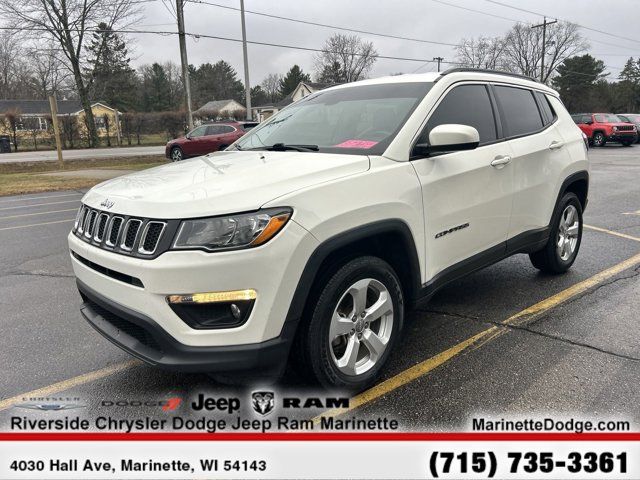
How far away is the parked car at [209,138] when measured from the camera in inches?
803

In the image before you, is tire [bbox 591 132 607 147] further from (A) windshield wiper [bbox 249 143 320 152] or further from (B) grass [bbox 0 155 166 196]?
(A) windshield wiper [bbox 249 143 320 152]

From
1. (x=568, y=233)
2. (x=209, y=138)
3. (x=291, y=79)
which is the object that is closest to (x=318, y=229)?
(x=568, y=233)

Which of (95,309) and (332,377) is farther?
(95,309)

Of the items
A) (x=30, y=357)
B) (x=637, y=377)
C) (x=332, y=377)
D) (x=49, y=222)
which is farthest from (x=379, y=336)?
(x=49, y=222)

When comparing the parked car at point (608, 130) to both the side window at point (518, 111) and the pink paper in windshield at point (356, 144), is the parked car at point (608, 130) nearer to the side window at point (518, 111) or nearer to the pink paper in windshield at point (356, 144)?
the side window at point (518, 111)

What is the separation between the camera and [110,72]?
1898 inches

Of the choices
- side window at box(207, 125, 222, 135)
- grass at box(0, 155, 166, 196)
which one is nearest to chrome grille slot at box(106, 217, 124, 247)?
grass at box(0, 155, 166, 196)

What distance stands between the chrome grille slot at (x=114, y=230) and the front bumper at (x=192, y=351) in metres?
0.32

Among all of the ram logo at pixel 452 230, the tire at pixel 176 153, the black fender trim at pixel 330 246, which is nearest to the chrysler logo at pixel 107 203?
the black fender trim at pixel 330 246

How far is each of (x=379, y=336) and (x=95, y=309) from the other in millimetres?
1730

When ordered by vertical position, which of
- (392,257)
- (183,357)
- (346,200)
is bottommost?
(183,357)

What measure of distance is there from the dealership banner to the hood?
1207 mm

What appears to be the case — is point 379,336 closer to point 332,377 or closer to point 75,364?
point 332,377

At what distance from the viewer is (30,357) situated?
3.58 m
